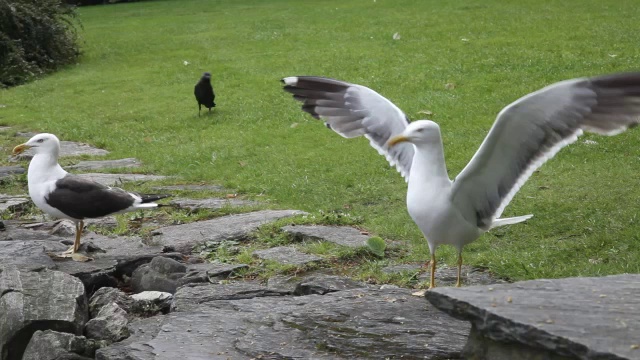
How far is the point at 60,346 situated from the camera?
4.75 meters

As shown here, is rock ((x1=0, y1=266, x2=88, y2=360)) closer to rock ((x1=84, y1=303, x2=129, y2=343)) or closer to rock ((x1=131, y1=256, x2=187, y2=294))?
rock ((x1=84, y1=303, x2=129, y2=343))

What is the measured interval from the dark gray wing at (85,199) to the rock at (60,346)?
1.58 meters

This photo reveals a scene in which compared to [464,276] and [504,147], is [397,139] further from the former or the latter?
[464,276]

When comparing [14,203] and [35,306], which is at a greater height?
[35,306]

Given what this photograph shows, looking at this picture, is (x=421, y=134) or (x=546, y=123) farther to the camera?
(x=421, y=134)

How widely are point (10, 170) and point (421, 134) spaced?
5.82 metres

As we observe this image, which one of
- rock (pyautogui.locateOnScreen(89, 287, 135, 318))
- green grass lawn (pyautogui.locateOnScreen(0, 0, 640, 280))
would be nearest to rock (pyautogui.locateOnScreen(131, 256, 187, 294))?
rock (pyautogui.locateOnScreen(89, 287, 135, 318))

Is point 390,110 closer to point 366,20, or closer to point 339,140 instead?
point 339,140

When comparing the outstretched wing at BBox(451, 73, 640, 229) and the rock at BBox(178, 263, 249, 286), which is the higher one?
the outstretched wing at BBox(451, 73, 640, 229)

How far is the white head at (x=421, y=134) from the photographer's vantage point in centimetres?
484

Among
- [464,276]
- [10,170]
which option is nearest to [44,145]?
[10,170]

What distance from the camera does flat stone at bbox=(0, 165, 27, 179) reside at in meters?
9.20

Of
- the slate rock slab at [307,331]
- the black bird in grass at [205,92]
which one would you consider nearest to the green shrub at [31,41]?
the black bird in grass at [205,92]

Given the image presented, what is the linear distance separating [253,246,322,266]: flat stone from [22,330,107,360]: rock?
1495mm
